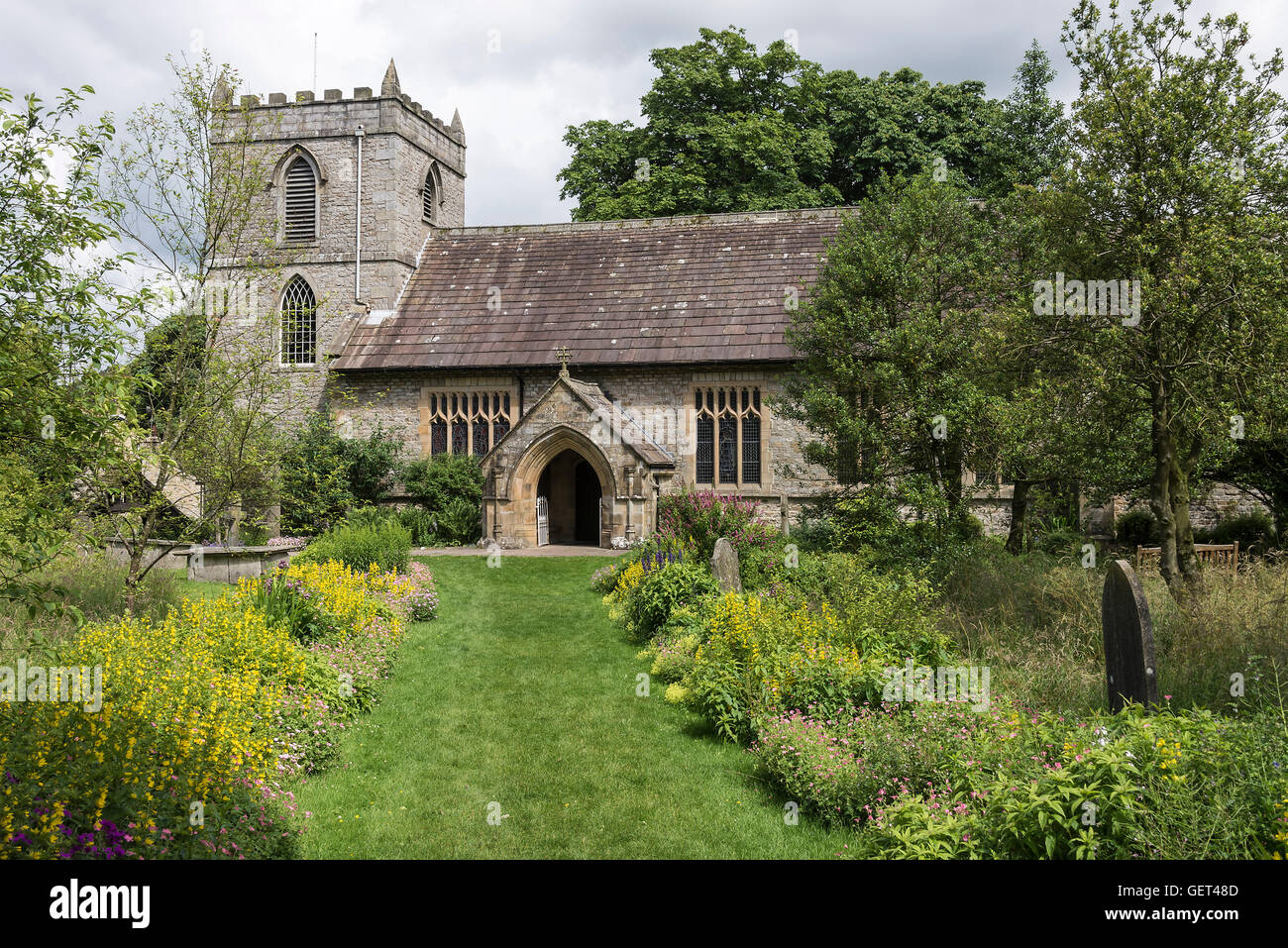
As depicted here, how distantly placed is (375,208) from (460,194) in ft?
15.9

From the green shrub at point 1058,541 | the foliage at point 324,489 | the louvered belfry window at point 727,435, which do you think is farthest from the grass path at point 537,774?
the louvered belfry window at point 727,435

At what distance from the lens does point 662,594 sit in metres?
12.0

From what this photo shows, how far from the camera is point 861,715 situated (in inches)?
288

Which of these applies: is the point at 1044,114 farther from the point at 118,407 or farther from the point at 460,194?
the point at 118,407

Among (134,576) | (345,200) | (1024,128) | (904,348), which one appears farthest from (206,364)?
(1024,128)

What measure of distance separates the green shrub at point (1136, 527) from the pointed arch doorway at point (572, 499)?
482 inches

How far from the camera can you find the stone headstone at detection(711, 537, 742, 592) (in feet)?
39.8

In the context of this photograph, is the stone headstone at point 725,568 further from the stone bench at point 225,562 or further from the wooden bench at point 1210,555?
the stone bench at point 225,562

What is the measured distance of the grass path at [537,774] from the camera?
19.4ft

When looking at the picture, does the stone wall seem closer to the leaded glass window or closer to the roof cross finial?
the leaded glass window

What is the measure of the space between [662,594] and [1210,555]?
9616mm

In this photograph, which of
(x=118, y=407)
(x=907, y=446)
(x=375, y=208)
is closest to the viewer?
(x=118, y=407)

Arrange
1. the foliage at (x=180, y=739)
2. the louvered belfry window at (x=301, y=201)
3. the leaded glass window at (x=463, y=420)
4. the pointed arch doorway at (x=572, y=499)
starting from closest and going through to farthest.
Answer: the foliage at (x=180, y=739), the leaded glass window at (x=463, y=420), the pointed arch doorway at (x=572, y=499), the louvered belfry window at (x=301, y=201)
